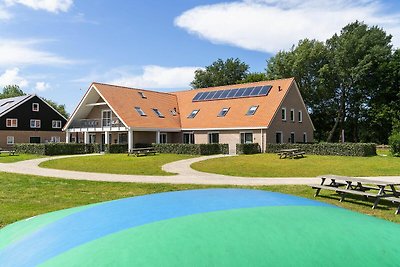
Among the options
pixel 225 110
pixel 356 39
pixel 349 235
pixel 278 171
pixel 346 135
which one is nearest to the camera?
pixel 349 235

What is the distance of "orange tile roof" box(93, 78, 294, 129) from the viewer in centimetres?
3494

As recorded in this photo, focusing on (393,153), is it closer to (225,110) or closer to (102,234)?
(225,110)

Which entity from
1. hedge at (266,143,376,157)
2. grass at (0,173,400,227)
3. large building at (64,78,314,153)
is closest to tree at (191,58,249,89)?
large building at (64,78,314,153)

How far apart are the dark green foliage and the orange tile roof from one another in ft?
6.79

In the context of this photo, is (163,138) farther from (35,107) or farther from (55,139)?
(35,107)

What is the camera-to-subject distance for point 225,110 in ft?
124

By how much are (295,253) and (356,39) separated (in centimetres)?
5151

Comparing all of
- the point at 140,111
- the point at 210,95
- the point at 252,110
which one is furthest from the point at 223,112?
the point at 140,111

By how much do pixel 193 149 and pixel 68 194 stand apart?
19415mm

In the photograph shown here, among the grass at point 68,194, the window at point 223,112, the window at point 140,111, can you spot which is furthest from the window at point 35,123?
the grass at point 68,194

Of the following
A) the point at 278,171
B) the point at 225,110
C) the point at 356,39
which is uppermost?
the point at 356,39

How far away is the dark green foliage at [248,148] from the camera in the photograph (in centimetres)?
3153

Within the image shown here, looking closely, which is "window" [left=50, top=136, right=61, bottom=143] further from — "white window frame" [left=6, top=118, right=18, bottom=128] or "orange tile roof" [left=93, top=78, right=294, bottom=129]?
"orange tile roof" [left=93, top=78, right=294, bottom=129]

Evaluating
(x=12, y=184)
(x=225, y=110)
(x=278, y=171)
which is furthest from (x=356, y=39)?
(x=12, y=184)
